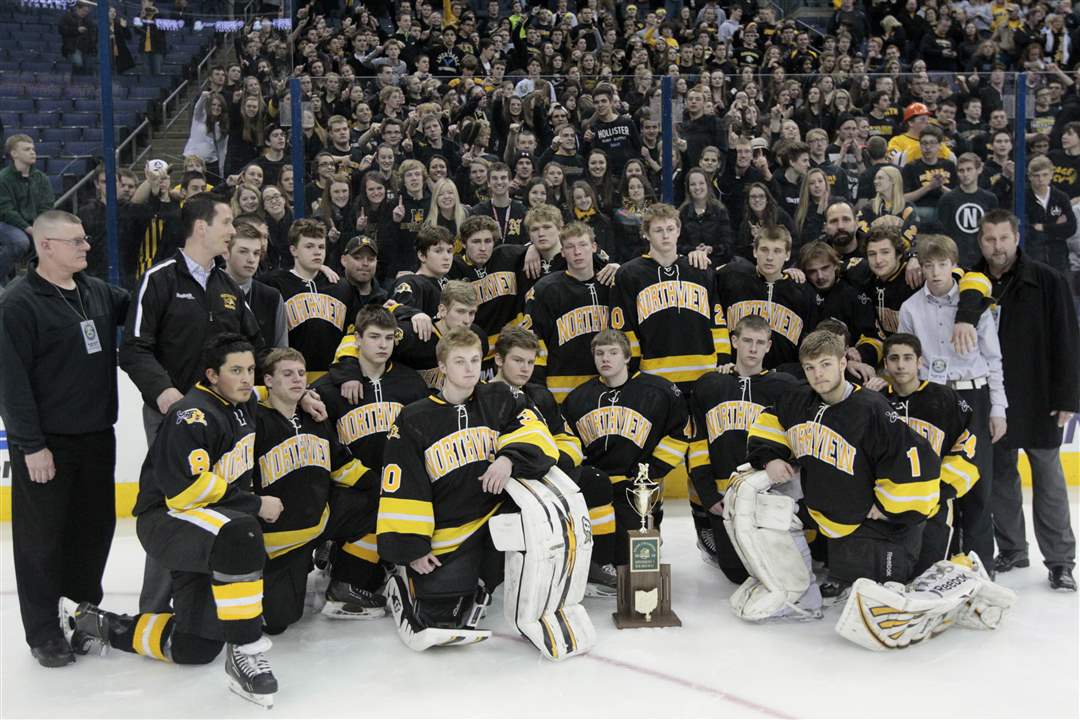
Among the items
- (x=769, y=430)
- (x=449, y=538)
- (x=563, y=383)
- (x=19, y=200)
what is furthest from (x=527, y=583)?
(x=19, y=200)

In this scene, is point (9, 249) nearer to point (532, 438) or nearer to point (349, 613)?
point (349, 613)

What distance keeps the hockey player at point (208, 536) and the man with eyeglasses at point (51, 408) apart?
15 cm

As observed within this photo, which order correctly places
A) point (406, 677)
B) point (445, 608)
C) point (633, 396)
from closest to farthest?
point (406, 677)
point (445, 608)
point (633, 396)

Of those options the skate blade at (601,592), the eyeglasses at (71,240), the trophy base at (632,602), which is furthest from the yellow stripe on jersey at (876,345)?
the eyeglasses at (71,240)

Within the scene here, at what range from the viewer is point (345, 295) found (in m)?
4.77

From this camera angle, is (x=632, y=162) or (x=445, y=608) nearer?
(x=445, y=608)

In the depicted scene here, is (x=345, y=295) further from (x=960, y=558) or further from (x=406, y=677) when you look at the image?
(x=960, y=558)

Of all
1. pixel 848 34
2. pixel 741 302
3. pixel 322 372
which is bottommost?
pixel 322 372

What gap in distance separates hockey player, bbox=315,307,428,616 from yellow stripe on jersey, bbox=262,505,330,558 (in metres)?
0.18

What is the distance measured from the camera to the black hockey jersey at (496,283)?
5.11 meters

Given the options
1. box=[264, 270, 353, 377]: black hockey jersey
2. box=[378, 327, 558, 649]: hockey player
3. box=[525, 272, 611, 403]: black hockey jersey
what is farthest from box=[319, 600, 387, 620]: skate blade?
box=[525, 272, 611, 403]: black hockey jersey

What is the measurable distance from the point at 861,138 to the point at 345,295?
10.1 feet

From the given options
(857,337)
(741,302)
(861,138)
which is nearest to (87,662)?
(741,302)

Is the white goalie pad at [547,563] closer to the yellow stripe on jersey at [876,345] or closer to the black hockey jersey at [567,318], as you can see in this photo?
the black hockey jersey at [567,318]
